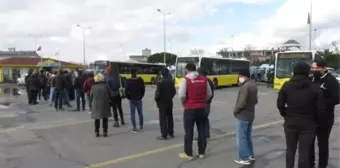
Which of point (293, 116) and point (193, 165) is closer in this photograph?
point (293, 116)

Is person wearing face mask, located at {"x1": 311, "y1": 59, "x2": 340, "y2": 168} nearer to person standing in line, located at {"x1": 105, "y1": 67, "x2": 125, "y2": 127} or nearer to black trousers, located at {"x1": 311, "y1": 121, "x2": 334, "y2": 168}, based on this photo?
black trousers, located at {"x1": 311, "y1": 121, "x2": 334, "y2": 168}

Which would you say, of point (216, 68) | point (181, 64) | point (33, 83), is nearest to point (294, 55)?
point (216, 68)

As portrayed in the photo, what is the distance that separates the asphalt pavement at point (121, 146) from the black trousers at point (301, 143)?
1619mm

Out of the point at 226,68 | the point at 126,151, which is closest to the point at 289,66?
the point at 226,68

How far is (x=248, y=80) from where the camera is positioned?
7230 millimetres

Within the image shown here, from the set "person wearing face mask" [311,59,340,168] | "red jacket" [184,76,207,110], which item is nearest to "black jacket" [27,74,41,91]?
"red jacket" [184,76,207,110]

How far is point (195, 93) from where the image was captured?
24.9 ft

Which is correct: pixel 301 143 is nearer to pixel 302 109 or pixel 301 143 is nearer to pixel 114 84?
pixel 302 109

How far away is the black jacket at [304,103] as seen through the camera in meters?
5.51

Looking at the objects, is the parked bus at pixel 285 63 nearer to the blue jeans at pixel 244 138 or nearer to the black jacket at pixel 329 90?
the blue jeans at pixel 244 138

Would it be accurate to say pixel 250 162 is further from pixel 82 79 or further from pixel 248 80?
pixel 82 79

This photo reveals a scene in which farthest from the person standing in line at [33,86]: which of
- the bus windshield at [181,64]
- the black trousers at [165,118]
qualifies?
the bus windshield at [181,64]

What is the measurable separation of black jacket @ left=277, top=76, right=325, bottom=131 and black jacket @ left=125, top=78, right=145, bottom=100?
587 cm

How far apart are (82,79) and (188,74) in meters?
10.9
